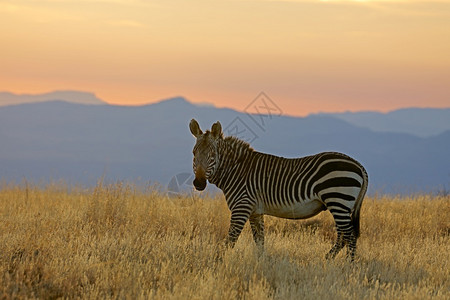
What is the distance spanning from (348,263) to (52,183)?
34.4 feet

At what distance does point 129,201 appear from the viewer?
13.4m

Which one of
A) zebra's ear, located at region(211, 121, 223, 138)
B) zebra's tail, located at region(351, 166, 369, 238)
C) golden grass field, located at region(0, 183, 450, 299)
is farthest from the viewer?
zebra's ear, located at region(211, 121, 223, 138)

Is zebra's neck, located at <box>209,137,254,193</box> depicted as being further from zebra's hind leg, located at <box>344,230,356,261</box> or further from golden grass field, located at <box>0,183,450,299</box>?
zebra's hind leg, located at <box>344,230,356,261</box>

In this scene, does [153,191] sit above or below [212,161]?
below

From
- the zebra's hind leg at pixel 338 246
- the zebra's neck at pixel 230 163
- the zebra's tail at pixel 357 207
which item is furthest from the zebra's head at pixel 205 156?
the zebra's tail at pixel 357 207

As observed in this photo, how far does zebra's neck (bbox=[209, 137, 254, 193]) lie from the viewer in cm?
1021

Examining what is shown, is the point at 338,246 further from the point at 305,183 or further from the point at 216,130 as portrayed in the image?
the point at 216,130

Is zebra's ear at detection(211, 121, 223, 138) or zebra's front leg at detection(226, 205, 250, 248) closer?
zebra's front leg at detection(226, 205, 250, 248)

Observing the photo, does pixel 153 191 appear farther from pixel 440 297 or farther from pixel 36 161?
pixel 36 161

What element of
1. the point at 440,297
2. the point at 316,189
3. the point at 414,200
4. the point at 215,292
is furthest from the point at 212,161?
the point at 414,200

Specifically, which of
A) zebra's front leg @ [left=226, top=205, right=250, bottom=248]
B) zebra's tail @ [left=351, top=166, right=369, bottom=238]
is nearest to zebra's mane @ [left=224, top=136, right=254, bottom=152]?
zebra's front leg @ [left=226, top=205, right=250, bottom=248]

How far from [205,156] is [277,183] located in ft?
4.10

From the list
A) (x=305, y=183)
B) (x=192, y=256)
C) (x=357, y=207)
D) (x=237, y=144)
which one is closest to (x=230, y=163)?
(x=237, y=144)

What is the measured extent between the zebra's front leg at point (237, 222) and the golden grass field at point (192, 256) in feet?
0.86
